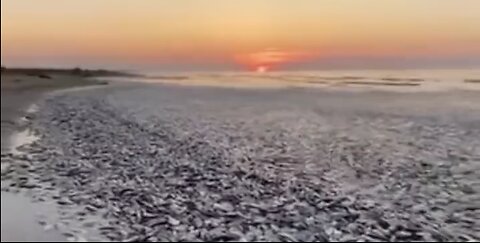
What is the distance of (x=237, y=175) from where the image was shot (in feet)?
10.7

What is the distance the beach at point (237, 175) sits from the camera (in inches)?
84.7

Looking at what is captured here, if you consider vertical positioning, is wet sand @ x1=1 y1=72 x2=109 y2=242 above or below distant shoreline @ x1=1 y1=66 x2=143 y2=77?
below

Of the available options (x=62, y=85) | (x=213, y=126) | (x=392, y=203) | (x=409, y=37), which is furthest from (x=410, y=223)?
(x=213, y=126)

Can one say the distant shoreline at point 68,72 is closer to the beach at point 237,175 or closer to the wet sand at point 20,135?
the wet sand at point 20,135

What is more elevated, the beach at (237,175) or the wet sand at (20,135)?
the wet sand at (20,135)

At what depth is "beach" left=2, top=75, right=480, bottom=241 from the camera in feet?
7.06

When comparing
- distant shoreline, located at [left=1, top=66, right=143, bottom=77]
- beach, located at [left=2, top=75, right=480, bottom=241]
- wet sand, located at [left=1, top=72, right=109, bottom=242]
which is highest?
distant shoreline, located at [left=1, top=66, right=143, bottom=77]

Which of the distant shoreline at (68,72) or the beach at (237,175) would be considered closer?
the distant shoreline at (68,72)

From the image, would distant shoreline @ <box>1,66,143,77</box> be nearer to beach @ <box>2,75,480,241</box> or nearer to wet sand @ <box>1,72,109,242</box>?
wet sand @ <box>1,72,109,242</box>

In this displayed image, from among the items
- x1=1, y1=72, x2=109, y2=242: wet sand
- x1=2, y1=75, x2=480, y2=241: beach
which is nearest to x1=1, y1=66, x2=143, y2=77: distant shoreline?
x1=1, y1=72, x2=109, y2=242: wet sand

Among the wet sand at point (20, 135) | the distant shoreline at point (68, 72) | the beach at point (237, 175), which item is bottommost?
the beach at point (237, 175)

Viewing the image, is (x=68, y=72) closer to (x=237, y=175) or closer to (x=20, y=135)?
(x=20, y=135)

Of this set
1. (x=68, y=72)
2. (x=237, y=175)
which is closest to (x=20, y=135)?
(x=68, y=72)

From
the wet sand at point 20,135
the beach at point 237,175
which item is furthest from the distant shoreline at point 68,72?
the beach at point 237,175
